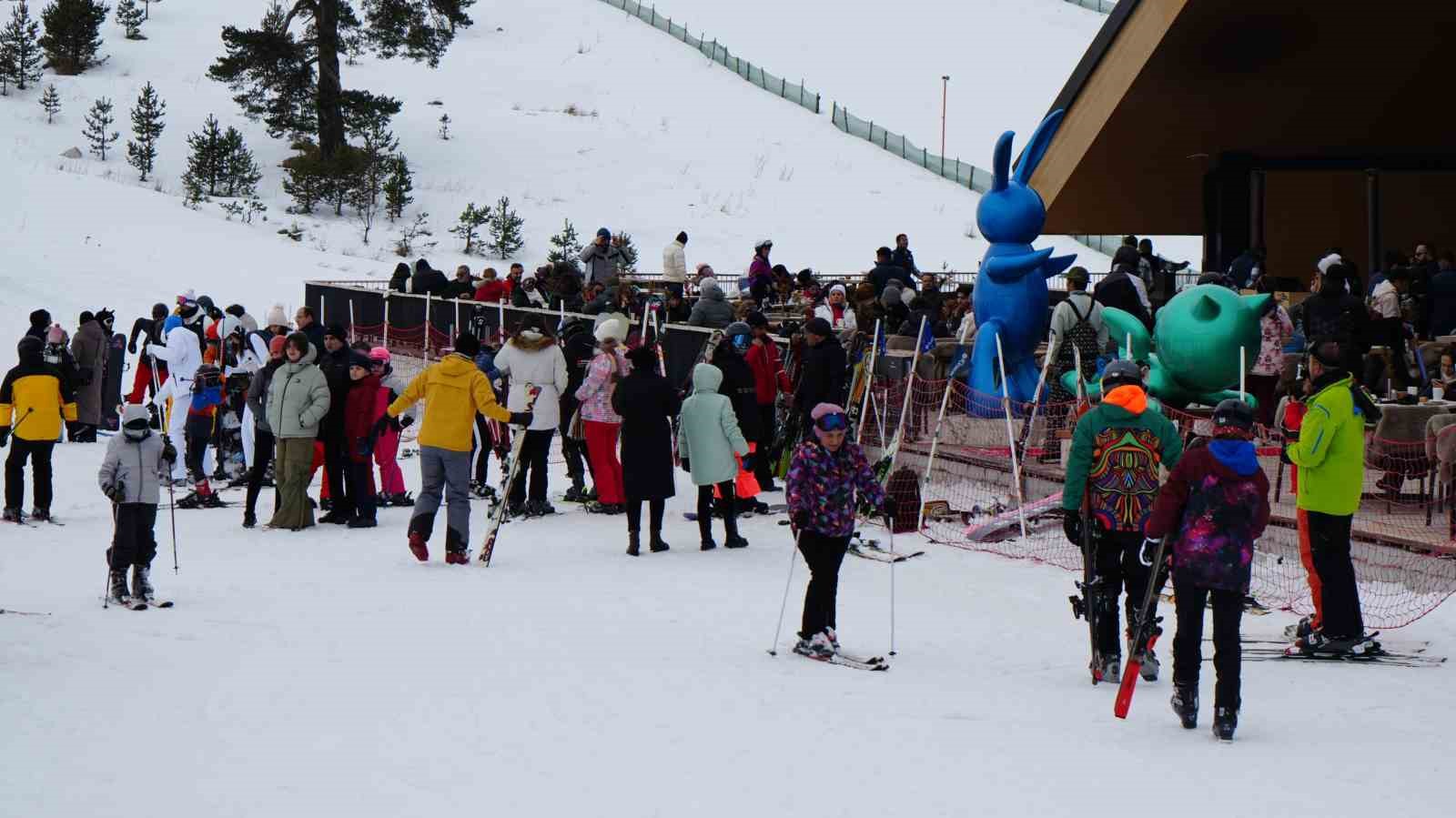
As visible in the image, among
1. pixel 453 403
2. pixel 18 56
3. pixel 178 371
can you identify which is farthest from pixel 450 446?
pixel 18 56

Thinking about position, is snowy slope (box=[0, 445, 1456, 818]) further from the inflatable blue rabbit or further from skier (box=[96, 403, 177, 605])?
the inflatable blue rabbit

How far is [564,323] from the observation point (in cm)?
2183

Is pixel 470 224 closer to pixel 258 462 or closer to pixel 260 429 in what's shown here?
pixel 260 429

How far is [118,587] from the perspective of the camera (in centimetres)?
1197

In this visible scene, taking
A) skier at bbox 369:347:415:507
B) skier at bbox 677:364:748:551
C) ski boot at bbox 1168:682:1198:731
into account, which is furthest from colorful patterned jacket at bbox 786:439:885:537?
skier at bbox 369:347:415:507

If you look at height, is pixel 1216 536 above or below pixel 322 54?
below

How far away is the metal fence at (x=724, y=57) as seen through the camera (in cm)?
6925

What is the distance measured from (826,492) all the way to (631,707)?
1.81 m

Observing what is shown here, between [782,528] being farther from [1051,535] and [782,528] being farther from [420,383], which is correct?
[420,383]

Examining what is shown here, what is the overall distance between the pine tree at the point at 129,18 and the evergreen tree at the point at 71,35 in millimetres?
5685

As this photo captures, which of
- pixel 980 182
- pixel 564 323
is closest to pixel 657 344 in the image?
pixel 564 323

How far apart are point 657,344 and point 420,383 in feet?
15.2

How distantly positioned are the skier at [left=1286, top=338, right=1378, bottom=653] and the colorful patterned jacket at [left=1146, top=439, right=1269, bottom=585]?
4.53ft

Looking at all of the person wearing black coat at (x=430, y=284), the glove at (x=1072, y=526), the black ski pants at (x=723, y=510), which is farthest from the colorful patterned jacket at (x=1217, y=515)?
the person wearing black coat at (x=430, y=284)
